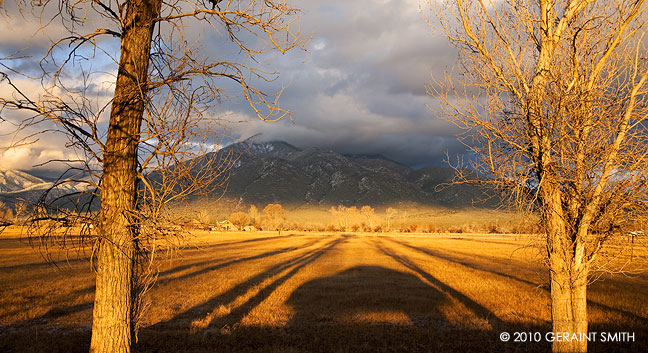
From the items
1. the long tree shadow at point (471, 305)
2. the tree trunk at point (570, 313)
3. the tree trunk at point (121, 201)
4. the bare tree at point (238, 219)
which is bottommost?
the bare tree at point (238, 219)

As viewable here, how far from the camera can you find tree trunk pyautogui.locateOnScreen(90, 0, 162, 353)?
13.3 ft

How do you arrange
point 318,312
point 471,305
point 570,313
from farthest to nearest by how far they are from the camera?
point 471,305 < point 318,312 < point 570,313

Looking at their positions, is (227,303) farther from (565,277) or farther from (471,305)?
(565,277)

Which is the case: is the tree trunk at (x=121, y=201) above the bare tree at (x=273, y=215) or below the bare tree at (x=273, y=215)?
above

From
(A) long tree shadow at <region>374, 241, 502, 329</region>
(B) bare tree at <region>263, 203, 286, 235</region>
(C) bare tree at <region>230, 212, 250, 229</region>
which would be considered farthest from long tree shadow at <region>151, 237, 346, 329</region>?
(B) bare tree at <region>263, 203, 286, 235</region>

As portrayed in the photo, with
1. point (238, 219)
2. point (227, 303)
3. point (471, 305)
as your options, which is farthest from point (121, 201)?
point (238, 219)

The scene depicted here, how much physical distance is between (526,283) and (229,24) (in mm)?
22310

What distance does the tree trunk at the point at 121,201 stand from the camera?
13.3 feet

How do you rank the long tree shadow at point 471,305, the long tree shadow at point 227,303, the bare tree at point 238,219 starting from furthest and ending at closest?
the bare tree at point 238,219 < the long tree shadow at point 471,305 < the long tree shadow at point 227,303

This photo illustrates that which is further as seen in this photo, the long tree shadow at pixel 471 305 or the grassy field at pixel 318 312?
the long tree shadow at pixel 471 305

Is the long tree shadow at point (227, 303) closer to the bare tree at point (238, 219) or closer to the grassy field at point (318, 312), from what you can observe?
the grassy field at point (318, 312)

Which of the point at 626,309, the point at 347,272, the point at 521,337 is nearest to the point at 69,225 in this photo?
the point at 521,337

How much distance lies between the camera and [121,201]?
13.5ft

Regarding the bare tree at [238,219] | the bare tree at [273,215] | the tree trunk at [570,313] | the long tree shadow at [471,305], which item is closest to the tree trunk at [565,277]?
the tree trunk at [570,313]
